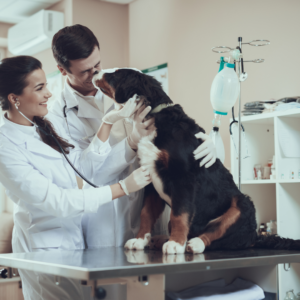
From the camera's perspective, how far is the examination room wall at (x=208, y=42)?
302 centimetres

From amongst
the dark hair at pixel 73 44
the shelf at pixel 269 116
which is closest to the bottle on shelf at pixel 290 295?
the shelf at pixel 269 116

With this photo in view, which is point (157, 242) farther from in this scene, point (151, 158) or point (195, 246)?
point (151, 158)

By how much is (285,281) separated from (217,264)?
5.42 ft

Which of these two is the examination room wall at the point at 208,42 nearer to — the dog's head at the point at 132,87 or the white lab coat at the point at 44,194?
the dog's head at the point at 132,87

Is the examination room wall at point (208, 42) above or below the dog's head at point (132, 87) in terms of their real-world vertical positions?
above

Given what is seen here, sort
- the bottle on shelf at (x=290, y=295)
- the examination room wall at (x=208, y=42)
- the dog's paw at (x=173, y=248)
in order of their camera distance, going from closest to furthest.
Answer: the dog's paw at (x=173, y=248) < the bottle on shelf at (x=290, y=295) < the examination room wall at (x=208, y=42)

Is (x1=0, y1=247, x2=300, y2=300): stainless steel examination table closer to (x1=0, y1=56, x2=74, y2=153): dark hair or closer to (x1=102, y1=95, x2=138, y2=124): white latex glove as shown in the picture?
(x1=102, y1=95, x2=138, y2=124): white latex glove

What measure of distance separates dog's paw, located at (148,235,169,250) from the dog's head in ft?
1.69

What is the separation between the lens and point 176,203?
1389 millimetres

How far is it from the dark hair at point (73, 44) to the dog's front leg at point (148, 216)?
27.1 inches

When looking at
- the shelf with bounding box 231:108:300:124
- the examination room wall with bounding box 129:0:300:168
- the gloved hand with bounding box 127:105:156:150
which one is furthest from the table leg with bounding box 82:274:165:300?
the examination room wall with bounding box 129:0:300:168

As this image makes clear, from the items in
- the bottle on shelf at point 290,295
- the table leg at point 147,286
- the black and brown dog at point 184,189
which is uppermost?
the black and brown dog at point 184,189

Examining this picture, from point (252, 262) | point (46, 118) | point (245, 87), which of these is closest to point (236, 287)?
point (252, 262)

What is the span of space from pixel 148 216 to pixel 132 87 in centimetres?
51
